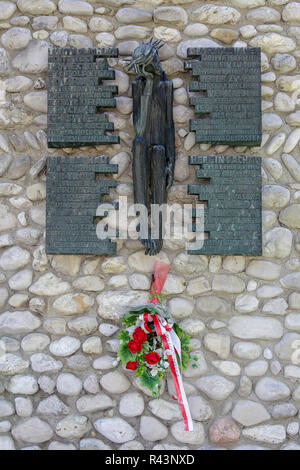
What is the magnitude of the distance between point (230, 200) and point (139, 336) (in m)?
0.87

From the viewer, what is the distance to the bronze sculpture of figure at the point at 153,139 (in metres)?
2.95

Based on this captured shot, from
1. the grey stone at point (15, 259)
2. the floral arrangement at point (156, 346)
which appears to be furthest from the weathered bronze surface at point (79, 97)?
the floral arrangement at point (156, 346)

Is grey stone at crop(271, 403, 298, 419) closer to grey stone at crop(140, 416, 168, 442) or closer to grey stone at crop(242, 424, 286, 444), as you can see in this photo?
grey stone at crop(242, 424, 286, 444)

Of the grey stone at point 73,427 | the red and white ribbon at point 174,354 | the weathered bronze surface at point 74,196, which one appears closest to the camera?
the red and white ribbon at point 174,354

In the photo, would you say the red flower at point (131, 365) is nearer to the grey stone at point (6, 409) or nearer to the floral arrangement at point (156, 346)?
the floral arrangement at point (156, 346)

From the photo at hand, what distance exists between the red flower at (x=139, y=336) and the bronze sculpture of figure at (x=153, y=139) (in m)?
0.43

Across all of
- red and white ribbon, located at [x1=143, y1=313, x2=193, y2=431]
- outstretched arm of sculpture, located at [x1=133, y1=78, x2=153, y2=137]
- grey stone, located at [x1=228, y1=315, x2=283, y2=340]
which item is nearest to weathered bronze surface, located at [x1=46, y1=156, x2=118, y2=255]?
outstretched arm of sculpture, located at [x1=133, y1=78, x2=153, y2=137]

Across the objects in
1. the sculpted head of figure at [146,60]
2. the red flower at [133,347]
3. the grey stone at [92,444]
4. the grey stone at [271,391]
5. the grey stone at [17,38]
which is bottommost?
the grey stone at [92,444]

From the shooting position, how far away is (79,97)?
304 centimetres

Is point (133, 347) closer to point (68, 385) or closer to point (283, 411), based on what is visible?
point (68, 385)

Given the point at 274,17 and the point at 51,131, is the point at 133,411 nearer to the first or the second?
the point at 51,131

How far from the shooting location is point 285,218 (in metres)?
3.02

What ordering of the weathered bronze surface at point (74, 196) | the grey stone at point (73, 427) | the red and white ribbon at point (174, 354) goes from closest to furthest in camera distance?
the red and white ribbon at point (174, 354), the grey stone at point (73, 427), the weathered bronze surface at point (74, 196)

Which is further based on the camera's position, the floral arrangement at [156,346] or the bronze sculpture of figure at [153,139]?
A: the bronze sculpture of figure at [153,139]
